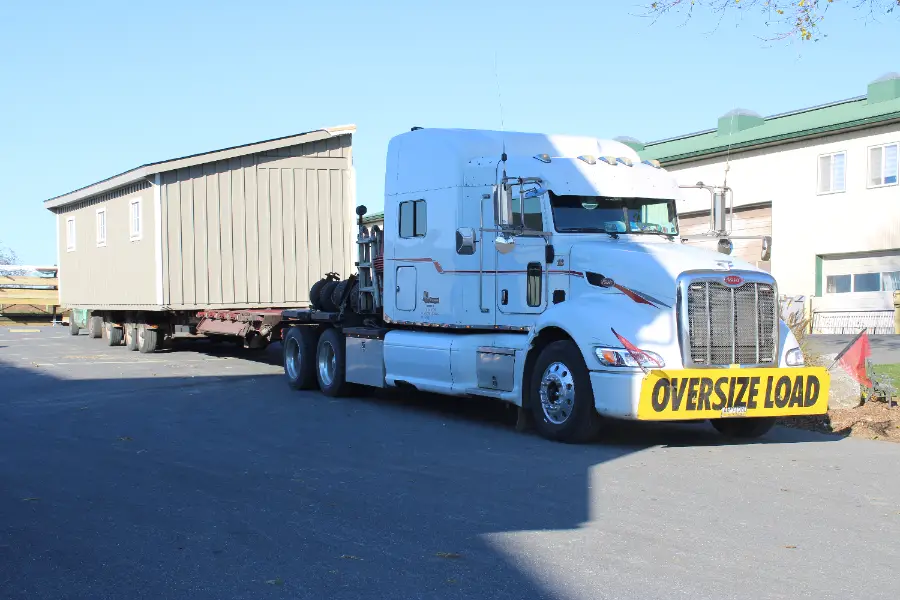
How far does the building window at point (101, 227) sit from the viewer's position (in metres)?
26.0

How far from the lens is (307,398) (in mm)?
15477

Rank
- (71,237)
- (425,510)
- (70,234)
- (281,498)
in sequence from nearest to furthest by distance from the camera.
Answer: (425,510), (281,498), (71,237), (70,234)

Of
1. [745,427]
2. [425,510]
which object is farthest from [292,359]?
[425,510]

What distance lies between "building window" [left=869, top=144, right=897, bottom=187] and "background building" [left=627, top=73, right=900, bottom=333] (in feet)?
0.09

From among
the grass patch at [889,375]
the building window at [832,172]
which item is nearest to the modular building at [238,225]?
the grass patch at [889,375]

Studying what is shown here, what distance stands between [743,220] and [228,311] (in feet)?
63.7

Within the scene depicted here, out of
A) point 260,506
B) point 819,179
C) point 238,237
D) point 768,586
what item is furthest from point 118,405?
point 819,179

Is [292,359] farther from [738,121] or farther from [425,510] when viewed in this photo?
[738,121]

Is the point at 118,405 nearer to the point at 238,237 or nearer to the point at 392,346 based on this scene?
the point at 392,346

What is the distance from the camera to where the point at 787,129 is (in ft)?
113

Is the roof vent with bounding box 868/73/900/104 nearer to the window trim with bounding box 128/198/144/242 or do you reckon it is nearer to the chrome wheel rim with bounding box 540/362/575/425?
the window trim with bounding box 128/198/144/242

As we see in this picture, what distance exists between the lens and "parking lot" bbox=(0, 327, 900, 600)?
565cm

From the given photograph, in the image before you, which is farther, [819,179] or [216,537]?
[819,179]

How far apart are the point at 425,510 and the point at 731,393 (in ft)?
13.2
